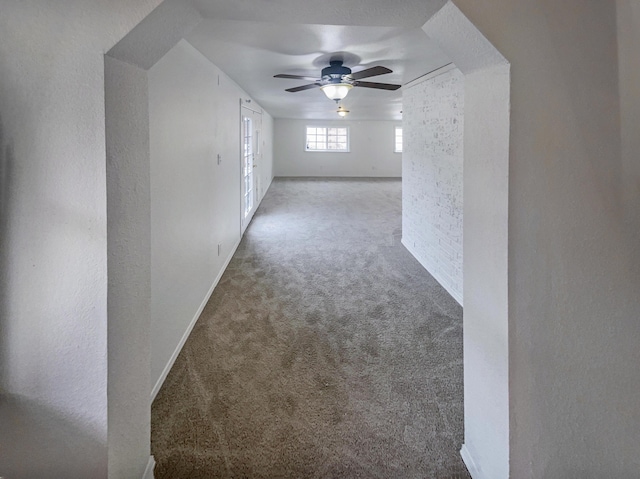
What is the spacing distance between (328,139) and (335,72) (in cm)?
1065

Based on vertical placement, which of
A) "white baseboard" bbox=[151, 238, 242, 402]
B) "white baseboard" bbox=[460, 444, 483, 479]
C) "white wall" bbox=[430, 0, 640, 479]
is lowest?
"white baseboard" bbox=[460, 444, 483, 479]

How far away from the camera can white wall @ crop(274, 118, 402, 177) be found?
13.6m

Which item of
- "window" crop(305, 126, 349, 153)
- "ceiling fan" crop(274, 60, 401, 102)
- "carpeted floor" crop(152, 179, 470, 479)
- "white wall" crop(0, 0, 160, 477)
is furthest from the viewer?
"window" crop(305, 126, 349, 153)

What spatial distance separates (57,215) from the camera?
125cm

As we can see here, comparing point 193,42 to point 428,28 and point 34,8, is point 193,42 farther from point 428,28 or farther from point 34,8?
point 428,28

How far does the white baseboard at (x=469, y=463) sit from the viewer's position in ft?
5.26

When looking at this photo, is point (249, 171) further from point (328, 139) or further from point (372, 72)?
point (328, 139)

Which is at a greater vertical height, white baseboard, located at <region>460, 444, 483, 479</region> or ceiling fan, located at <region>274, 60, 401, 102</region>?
ceiling fan, located at <region>274, 60, 401, 102</region>

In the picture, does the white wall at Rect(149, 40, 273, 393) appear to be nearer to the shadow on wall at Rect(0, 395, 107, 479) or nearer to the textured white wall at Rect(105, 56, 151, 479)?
the textured white wall at Rect(105, 56, 151, 479)

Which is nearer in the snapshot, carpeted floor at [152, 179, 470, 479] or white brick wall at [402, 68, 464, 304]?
carpeted floor at [152, 179, 470, 479]

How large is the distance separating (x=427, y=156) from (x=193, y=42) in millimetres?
2684

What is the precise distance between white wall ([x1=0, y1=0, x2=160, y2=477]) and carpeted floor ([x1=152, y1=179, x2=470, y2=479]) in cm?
61

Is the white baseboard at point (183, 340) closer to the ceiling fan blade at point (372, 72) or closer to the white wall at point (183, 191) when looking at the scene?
the white wall at point (183, 191)

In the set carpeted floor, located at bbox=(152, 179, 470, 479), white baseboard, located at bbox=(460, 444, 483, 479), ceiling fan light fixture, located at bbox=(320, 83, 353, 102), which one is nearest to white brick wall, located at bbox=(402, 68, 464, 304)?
carpeted floor, located at bbox=(152, 179, 470, 479)
